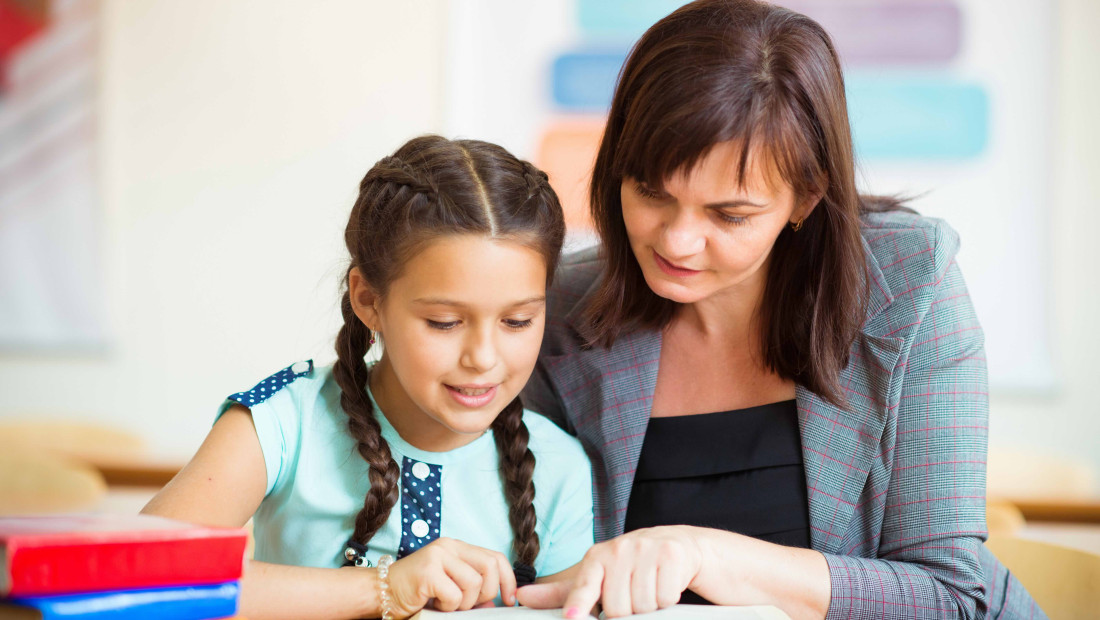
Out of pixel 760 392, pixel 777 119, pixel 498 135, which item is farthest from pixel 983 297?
pixel 777 119

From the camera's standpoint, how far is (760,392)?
136cm

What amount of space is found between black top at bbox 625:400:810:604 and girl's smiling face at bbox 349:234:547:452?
0.28m

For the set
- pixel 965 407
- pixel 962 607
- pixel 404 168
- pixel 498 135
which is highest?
pixel 498 135

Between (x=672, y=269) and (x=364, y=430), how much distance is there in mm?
417

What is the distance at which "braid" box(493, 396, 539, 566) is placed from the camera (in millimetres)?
1186

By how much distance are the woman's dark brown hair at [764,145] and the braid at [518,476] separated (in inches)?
7.9

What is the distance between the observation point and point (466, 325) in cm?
111

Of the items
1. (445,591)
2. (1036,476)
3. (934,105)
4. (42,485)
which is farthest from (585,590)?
(934,105)

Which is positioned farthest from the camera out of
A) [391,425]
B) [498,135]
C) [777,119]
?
[498,135]

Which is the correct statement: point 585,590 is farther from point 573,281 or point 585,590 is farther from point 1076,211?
point 1076,211

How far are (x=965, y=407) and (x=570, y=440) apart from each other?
504 millimetres

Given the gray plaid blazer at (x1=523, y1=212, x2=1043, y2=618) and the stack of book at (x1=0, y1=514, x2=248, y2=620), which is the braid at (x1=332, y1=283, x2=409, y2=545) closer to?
the gray plaid blazer at (x1=523, y1=212, x2=1043, y2=618)

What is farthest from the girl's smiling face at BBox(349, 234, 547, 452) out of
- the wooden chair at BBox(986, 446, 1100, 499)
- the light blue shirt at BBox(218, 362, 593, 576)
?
the wooden chair at BBox(986, 446, 1100, 499)

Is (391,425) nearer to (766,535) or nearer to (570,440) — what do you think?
(570,440)
